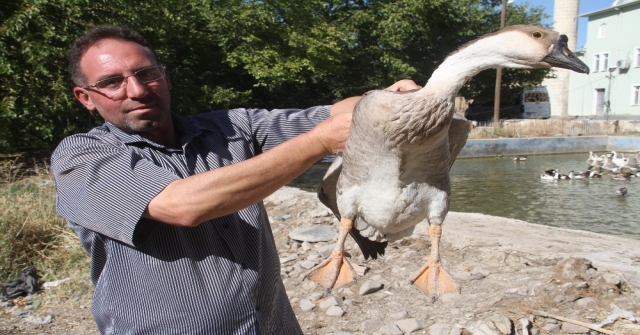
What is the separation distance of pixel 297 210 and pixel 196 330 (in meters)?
5.37

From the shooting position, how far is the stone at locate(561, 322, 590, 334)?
3.90 meters

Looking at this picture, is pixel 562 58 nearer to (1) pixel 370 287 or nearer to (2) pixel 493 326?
(2) pixel 493 326

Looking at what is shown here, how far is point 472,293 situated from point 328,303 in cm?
134

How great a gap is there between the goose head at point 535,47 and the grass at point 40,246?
5049 millimetres

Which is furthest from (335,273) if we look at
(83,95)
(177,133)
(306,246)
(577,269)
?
(306,246)

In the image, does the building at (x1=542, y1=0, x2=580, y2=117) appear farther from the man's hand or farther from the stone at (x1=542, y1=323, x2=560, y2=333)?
the man's hand

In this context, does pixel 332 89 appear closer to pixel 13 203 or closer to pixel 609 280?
pixel 13 203

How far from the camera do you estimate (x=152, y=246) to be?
2.04 metres

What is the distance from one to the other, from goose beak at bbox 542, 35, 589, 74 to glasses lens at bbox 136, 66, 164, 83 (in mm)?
1560

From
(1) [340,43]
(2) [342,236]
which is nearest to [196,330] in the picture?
(2) [342,236]

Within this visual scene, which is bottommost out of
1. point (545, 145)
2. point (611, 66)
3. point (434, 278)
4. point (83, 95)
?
point (545, 145)

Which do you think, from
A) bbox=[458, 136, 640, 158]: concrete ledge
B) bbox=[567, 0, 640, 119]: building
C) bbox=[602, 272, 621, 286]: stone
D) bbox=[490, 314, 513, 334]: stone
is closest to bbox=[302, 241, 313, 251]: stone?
bbox=[490, 314, 513, 334]: stone

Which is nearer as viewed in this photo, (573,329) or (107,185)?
(107,185)

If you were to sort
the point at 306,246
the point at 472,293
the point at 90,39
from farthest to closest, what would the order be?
the point at 306,246, the point at 472,293, the point at 90,39
